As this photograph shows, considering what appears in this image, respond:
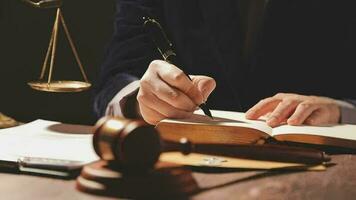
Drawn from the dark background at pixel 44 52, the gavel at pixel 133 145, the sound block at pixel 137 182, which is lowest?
the dark background at pixel 44 52

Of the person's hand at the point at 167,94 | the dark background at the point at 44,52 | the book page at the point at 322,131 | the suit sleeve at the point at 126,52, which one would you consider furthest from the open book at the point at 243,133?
the dark background at the point at 44,52

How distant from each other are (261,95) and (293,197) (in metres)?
1.32

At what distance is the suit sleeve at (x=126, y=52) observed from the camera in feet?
6.35

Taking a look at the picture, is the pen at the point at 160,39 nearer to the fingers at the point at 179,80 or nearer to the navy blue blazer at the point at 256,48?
the fingers at the point at 179,80

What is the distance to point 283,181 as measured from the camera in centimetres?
100

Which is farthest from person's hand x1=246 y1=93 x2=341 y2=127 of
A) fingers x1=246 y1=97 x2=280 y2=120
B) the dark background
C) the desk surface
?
the dark background

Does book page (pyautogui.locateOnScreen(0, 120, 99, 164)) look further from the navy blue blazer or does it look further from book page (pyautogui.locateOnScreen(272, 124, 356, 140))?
the navy blue blazer

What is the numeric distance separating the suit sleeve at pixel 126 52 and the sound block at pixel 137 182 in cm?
97

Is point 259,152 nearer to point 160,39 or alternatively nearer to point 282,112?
point 282,112

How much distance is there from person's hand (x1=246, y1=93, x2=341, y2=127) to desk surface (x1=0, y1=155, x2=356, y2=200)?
1.27 ft

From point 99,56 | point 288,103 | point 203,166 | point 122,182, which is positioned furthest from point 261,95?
Result: point 122,182

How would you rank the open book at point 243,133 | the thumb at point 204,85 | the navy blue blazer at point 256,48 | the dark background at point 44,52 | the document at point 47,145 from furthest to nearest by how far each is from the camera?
the dark background at point 44,52, the navy blue blazer at point 256,48, the thumb at point 204,85, the open book at point 243,133, the document at point 47,145

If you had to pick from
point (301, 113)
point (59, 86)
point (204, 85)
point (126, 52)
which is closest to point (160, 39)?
point (204, 85)

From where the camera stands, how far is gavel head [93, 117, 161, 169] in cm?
87
